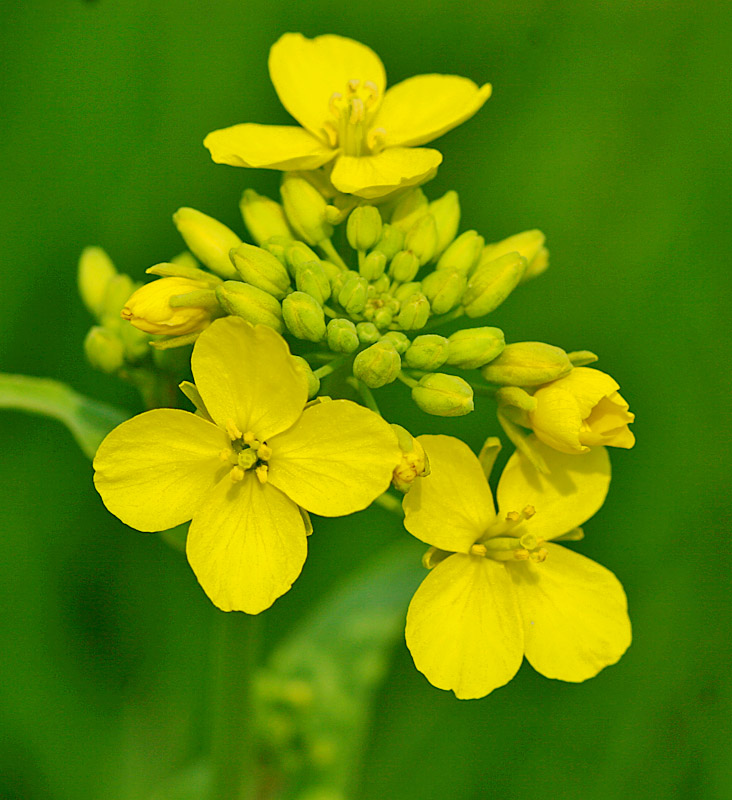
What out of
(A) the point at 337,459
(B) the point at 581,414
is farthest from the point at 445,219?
(A) the point at 337,459

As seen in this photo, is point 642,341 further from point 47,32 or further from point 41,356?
point 47,32

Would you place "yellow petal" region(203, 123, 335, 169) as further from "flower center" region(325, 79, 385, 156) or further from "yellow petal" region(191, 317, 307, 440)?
"yellow petal" region(191, 317, 307, 440)

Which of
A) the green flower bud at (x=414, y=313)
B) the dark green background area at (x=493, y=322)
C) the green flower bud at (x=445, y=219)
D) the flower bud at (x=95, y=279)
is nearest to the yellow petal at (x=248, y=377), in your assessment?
the green flower bud at (x=414, y=313)

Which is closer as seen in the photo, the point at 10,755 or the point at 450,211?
the point at 450,211

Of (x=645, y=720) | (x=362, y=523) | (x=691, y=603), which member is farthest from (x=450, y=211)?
(x=645, y=720)

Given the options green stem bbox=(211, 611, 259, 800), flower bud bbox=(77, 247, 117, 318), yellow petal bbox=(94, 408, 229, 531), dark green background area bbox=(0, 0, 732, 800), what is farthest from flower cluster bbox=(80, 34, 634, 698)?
dark green background area bbox=(0, 0, 732, 800)

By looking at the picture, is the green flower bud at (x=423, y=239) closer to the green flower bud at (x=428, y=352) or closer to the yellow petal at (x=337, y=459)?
the green flower bud at (x=428, y=352)
